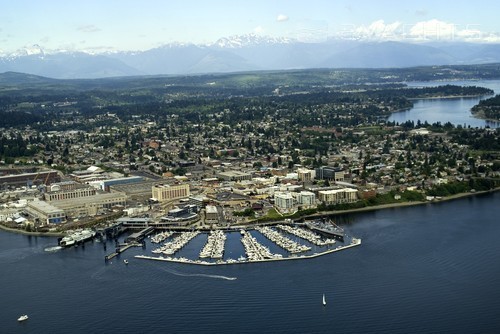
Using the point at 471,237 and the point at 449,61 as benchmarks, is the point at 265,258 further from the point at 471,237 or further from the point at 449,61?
→ the point at 449,61

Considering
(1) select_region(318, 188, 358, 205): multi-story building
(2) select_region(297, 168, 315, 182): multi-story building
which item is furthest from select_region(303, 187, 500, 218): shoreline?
(2) select_region(297, 168, 315, 182): multi-story building

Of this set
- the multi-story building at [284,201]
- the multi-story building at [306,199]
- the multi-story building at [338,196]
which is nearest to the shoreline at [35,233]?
the multi-story building at [284,201]

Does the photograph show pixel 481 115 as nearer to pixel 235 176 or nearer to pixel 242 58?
pixel 235 176

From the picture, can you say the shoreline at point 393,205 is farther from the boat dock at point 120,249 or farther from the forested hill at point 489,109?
the forested hill at point 489,109

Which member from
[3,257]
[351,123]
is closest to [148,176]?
[3,257]

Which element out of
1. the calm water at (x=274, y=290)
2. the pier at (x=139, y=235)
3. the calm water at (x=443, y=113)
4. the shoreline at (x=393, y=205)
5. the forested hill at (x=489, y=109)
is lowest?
the shoreline at (x=393, y=205)

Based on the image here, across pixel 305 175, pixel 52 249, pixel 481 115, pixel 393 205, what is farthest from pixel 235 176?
pixel 481 115
